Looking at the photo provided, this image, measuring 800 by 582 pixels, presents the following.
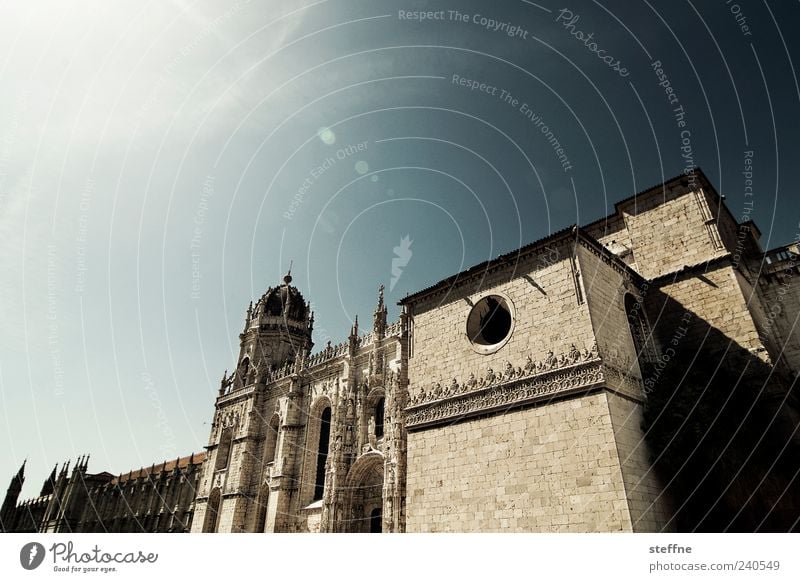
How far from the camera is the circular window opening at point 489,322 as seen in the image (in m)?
14.1

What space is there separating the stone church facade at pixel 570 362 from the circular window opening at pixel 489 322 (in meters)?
0.05

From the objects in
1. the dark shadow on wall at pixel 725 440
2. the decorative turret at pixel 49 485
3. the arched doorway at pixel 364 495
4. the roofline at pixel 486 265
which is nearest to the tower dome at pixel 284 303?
the arched doorway at pixel 364 495

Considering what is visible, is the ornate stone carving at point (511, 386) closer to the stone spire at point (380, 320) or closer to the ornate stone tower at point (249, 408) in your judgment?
the stone spire at point (380, 320)

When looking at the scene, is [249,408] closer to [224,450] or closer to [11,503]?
[224,450]

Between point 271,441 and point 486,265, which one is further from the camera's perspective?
point 271,441

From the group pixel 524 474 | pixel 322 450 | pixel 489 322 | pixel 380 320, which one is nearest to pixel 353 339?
pixel 380 320

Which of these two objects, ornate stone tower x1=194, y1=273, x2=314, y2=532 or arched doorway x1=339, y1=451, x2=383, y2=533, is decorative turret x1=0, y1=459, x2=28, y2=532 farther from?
arched doorway x1=339, y1=451, x2=383, y2=533

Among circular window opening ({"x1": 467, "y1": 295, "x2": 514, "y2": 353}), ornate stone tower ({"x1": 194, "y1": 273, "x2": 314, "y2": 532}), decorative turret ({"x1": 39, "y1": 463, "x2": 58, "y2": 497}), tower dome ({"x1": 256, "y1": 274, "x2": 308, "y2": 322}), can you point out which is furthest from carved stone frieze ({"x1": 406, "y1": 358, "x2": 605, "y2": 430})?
decorative turret ({"x1": 39, "y1": 463, "x2": 58, "y2": 497})

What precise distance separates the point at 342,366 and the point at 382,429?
511 centimetres

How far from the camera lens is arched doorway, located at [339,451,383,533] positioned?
73.1 feet

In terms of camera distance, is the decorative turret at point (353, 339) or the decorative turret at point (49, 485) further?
the decorative turret at point (49, 485)

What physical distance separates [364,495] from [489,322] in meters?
13.7

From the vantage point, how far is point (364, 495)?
75.4 feet
